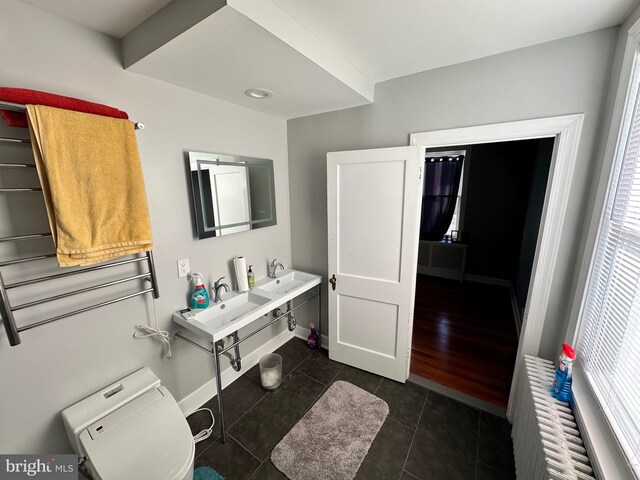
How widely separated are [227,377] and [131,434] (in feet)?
3.28

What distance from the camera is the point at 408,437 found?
1715mm

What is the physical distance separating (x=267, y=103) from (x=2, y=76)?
1.36m

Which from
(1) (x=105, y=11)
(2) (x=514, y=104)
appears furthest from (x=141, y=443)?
(2) (x=514, y=104)

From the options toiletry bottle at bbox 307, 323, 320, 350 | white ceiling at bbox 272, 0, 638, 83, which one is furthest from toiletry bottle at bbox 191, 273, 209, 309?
white ceiling at bbox 272, 0, 638, 83

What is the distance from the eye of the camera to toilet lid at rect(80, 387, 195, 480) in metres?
1.09

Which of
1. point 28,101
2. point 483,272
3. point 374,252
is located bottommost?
point 483,272

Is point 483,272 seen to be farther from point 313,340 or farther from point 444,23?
point 444,23

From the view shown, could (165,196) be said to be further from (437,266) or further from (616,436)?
(437,266)

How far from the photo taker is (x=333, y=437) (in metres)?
1.71

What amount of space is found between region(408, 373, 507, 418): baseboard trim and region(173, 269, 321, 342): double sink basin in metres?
1.22

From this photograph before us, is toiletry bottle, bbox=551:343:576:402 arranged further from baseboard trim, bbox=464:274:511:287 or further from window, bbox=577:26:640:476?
baseboard trim, bbox=464:274:511:287

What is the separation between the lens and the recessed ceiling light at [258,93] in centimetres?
173

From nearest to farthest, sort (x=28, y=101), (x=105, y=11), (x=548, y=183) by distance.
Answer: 1. (x=28, y=101)
2. (x=105, y=11)
3. (x=548, y=183)

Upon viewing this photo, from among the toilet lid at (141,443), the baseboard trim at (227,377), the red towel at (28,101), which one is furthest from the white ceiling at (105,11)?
the baseboard trim at (227,377)
